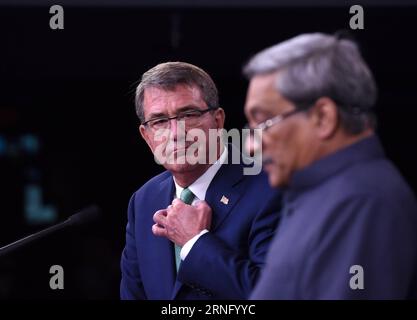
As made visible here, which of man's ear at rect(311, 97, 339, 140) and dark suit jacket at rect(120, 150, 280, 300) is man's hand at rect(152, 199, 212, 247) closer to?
dark suit jacket at rect(120, 150, 280, 300)

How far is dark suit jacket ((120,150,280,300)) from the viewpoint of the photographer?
135cm

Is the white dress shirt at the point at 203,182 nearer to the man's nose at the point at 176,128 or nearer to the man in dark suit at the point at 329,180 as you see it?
the man's nose at the point at 176,128

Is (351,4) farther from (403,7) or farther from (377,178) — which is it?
(377,178)

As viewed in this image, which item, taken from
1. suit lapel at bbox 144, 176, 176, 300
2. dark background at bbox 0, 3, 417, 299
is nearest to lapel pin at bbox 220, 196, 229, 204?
suit lapel at bbox 144, 176, 176, 300

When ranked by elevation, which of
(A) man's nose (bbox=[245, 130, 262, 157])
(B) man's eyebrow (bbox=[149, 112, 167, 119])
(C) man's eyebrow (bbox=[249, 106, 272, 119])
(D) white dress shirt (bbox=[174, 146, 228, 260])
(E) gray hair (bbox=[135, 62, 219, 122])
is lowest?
(D) white dress shirt (bbox=[174, 146, 228, 260])

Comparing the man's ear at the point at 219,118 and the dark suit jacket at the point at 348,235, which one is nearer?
the dark suit jacket at the point at 348,235

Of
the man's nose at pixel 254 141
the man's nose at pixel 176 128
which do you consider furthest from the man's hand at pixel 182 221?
the man's nose at pixel 254 141

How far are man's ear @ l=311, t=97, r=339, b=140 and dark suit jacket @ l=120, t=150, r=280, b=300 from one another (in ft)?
1.24

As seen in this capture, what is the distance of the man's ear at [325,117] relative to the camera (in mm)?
1013

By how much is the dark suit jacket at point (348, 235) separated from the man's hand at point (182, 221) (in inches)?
13.9

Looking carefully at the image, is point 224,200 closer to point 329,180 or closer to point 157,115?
point 157,115

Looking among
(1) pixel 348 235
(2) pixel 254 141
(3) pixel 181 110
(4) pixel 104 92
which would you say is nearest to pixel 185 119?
(3) pixel 181 110
